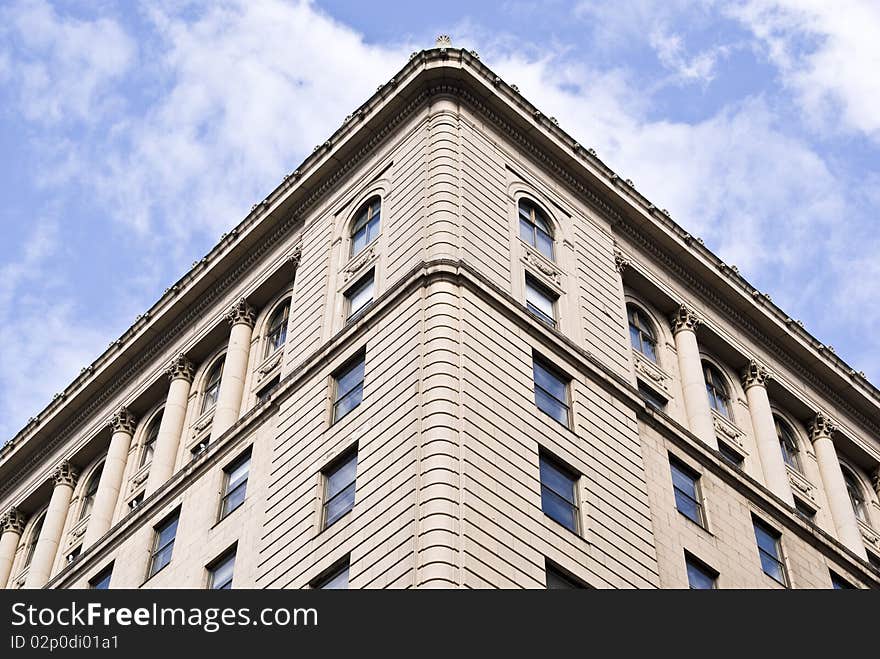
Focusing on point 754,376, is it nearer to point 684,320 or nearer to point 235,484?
point 684,320

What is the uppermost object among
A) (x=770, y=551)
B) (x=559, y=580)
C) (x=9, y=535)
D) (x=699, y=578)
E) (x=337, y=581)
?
(x=9, y=535)

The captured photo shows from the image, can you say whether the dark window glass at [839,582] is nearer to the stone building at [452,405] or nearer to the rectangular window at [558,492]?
the stone building at [452,405]

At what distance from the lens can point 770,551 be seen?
50156mm

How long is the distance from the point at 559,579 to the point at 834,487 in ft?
77.7

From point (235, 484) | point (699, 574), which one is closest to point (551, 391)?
point (699, 574)

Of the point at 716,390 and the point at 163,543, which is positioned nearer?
the point at 163,543

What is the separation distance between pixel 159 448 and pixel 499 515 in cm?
2118

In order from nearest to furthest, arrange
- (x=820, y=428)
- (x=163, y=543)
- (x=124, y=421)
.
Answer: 1. (x=163, y=543)
2. (x=124, y=421)
3. (x=820, y=428)

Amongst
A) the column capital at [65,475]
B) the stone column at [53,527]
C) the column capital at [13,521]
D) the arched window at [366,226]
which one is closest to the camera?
the arched window at [366,226]

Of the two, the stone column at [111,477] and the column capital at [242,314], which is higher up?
the column capital at [242,314]

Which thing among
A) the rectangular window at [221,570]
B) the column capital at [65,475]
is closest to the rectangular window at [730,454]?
the rectangular window at [221,570]

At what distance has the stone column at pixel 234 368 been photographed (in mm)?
→ 54656

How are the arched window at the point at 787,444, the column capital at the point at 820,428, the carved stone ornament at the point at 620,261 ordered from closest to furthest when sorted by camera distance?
the carved stone ornament at the point at 620,261, the arched window at the point at 787,444, the column capital at the point at 820,428

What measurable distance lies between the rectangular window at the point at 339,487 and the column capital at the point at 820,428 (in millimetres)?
26538
